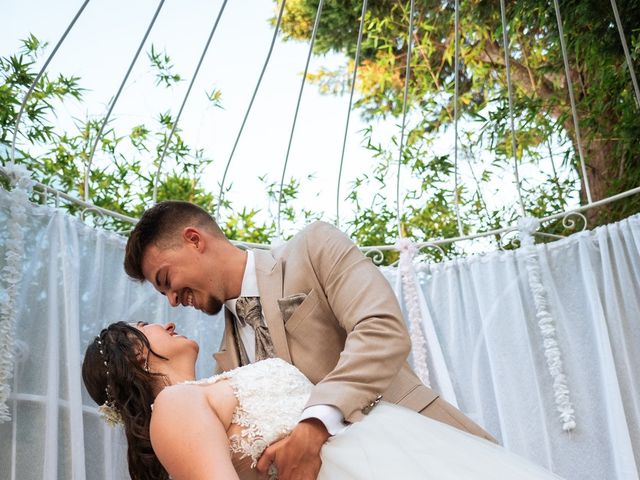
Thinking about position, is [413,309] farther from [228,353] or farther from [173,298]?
[173,298]

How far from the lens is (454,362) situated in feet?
11.7

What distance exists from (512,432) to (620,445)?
1.38 ft

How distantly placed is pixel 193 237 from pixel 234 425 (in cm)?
66

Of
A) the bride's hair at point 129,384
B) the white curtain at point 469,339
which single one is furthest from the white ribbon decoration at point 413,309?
the bride's hair at point 129,384

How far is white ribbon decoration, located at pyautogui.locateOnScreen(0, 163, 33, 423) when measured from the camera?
2568mm

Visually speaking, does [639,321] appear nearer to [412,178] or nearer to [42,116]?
[412,178]

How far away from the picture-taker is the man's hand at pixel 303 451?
6.38 feet

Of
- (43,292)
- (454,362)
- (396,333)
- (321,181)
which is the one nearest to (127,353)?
(43,292)

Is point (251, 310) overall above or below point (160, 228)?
below

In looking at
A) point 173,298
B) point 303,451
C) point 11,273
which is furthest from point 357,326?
point 11,273

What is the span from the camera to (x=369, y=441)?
1908mm

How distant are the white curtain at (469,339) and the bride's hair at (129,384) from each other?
32 cm

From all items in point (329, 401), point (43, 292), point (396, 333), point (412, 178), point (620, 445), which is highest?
point (412, 178)

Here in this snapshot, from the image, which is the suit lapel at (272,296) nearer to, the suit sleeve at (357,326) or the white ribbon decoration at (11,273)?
the suit sleeve at (357,326)
